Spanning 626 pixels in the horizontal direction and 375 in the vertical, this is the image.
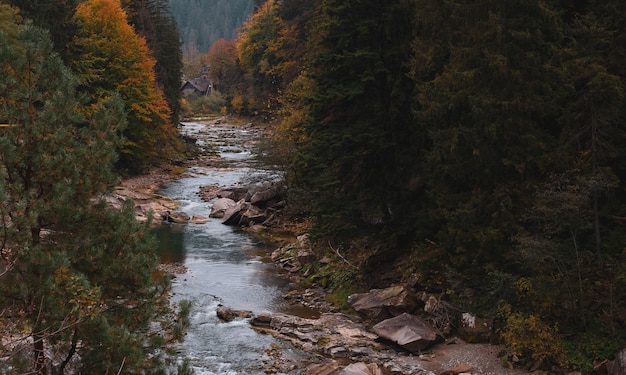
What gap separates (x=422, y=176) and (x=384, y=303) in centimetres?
498

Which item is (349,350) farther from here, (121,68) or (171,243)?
(121,68)

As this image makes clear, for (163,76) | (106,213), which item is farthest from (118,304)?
(163,76)

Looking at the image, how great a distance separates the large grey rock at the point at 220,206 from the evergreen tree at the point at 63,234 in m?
24.9

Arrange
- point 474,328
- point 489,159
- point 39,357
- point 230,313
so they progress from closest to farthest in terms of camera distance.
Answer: point 39,357 → point 489,159 → point 474,328 → point 230,313

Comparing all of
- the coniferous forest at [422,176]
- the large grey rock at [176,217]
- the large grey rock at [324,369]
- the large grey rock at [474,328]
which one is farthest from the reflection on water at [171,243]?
the large grey rock at [474,328]

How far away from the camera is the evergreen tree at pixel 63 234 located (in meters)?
8.43

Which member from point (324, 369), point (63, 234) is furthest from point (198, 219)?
point (63, 234)

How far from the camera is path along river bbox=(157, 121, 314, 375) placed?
1627 cm

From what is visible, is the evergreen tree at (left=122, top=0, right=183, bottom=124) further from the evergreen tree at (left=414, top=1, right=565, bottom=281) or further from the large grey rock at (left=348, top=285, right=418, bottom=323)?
the evergreen tree at (left=414, top=1, right=565, bottom=281)

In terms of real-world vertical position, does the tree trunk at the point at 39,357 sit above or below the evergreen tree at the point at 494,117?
below

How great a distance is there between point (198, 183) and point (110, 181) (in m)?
35.3

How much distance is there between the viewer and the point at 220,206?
35.8m

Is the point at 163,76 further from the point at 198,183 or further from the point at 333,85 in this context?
the point at 333,85

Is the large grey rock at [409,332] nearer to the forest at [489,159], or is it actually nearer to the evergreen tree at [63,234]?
the forest at [489,159]
